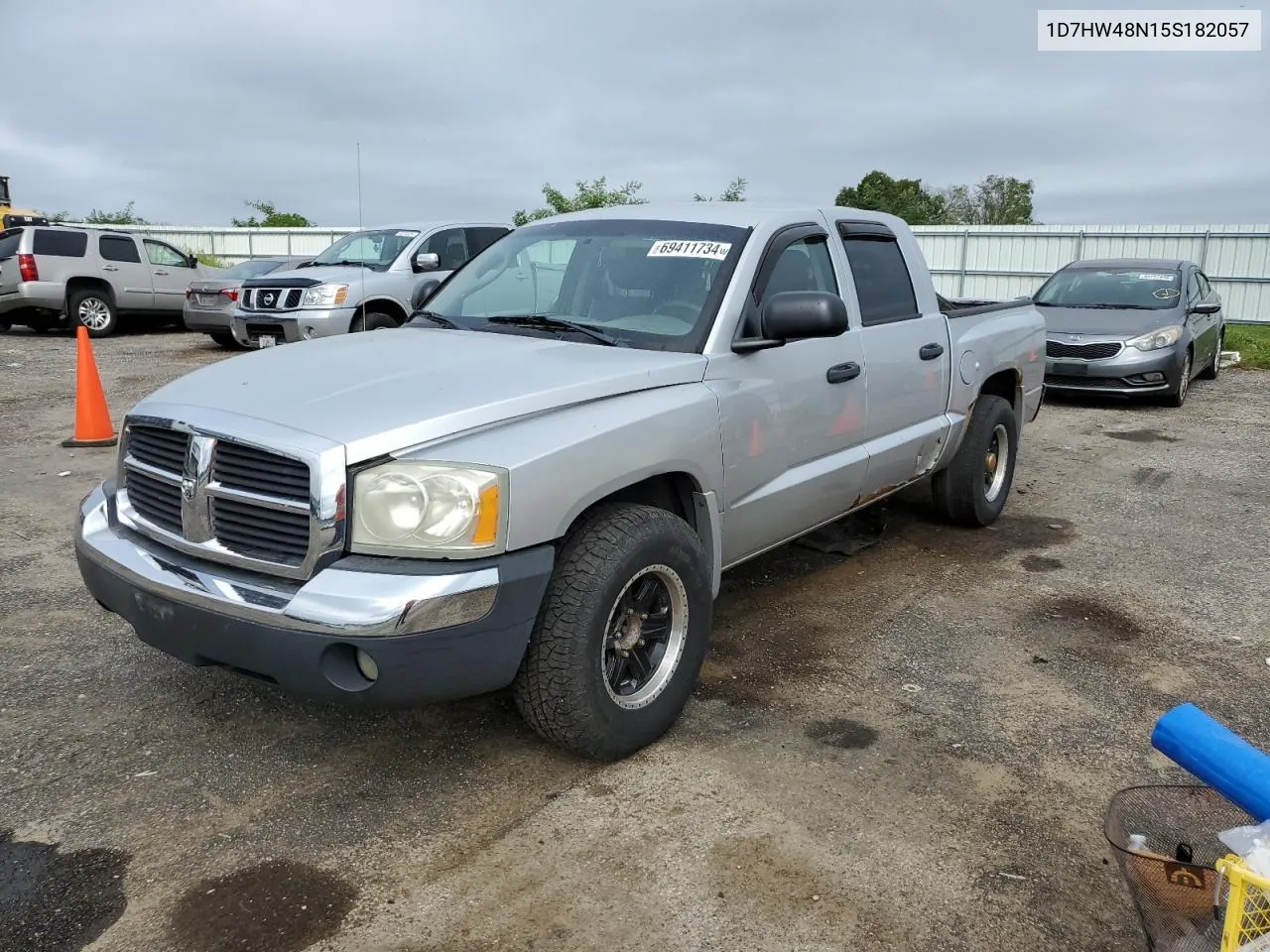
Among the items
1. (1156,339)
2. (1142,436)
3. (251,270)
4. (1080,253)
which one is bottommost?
(1142,436)

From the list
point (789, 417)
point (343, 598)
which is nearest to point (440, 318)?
point (789, 417)

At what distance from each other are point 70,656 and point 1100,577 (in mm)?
4820

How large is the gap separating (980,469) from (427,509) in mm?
3952

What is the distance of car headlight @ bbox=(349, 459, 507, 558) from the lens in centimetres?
275

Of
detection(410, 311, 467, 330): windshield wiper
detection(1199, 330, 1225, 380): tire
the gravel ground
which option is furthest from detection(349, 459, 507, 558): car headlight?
detection(1199, 330, 1225, 380): tire

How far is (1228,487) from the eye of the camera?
23.9 ft

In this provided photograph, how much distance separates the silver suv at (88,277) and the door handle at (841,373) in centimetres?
1367

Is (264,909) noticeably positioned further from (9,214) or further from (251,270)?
(9,214)

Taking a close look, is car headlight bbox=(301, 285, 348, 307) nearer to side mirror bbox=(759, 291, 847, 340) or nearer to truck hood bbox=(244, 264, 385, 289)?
truck hood bbox=(244, 264, 385, 289)

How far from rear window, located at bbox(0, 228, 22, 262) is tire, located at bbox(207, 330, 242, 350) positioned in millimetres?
2967

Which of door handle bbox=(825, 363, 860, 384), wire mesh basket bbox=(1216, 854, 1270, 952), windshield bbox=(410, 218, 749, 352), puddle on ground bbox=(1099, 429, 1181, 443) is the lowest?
puddle on ground bbox=(1099, 429, 1181, 443)

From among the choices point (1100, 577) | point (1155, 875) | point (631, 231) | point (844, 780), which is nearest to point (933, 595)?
point (1100, 577)

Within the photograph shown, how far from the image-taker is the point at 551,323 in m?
3.95

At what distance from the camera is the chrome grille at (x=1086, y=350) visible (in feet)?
35.1
